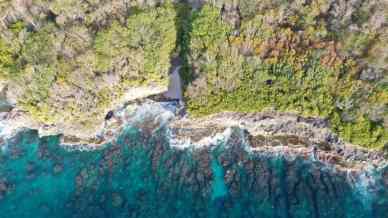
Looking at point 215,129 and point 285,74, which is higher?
point 285,74

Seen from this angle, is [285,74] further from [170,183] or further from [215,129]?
[170,183]

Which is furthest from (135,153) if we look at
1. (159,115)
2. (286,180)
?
(286,180)

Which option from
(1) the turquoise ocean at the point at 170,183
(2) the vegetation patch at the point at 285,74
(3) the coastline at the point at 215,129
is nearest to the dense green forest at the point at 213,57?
(2) the vegetation patch at the point at 285,74

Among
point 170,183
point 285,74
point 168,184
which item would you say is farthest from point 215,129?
point 285,74

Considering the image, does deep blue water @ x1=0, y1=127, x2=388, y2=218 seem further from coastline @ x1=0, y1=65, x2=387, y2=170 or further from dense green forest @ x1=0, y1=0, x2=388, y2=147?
dense green forest @ x1=0, y1=0, x2=388, y2=147

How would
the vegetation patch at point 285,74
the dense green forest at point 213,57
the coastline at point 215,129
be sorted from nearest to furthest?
1. the vegetation patch at point 285,74
2. the dense green forest at point 213,57
3. the coastline at point 215,129

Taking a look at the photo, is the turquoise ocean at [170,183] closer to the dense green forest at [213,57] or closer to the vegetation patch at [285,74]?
the dense green forest at [213,57]

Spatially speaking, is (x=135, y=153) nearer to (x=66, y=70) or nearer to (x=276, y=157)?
(x=66, y=70)
